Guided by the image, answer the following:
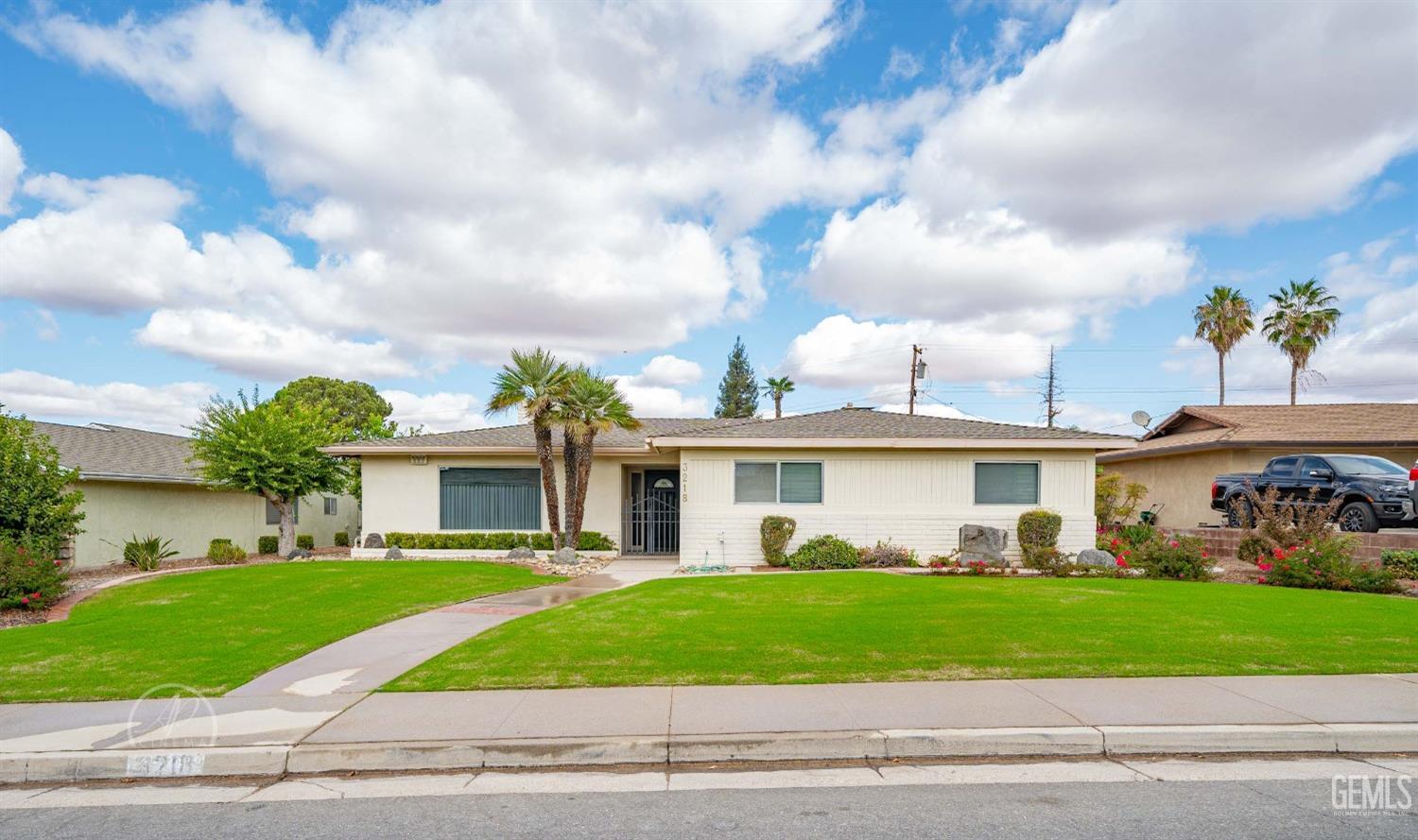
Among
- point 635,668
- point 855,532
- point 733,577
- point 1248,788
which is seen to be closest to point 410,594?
point 733,577

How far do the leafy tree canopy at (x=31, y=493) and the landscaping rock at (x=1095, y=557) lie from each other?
19.6m

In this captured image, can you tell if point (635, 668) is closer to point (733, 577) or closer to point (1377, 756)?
point (1377, 756)

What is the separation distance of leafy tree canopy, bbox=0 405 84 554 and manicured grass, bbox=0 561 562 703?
1673mm

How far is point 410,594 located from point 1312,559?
15.0m

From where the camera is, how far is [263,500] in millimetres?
25094

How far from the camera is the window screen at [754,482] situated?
17.8m

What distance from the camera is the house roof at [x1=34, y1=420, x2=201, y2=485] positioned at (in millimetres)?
19312

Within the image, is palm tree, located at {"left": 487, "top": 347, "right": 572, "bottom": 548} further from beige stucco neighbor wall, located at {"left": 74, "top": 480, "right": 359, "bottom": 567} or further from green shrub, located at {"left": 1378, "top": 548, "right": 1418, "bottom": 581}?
green shrub, located at {"left": 1378, "top": 548, "right": 1418, "bottom": 581}

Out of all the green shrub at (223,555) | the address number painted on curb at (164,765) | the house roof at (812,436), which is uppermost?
the house roof at (812,436)

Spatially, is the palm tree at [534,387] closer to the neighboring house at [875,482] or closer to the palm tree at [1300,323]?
the neighboring house at [875,482]

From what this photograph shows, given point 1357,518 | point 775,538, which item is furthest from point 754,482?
point 1357,518

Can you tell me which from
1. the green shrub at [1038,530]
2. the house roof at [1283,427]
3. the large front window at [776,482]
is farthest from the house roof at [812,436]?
the house roof at [1283,427]

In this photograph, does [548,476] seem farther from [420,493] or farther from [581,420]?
[420,493]

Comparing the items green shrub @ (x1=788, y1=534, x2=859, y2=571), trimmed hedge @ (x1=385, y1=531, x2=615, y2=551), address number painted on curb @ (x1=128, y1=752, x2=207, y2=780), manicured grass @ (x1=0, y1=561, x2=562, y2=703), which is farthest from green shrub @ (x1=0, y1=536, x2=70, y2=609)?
green shrub @ (x1=788, y1=534, x2=859, y2=571)
